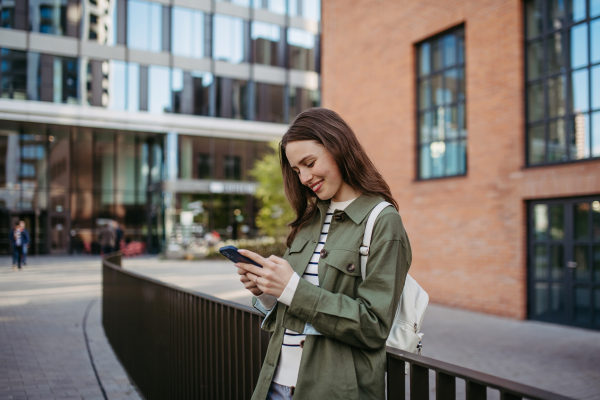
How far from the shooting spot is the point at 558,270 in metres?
8.95

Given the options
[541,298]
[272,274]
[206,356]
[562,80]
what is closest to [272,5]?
[562,80]

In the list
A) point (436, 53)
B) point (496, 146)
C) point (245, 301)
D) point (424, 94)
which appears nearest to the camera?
point (496, 146)

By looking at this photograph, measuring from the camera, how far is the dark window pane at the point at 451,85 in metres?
11.2

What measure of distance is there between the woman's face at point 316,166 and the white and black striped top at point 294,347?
93 millimetres

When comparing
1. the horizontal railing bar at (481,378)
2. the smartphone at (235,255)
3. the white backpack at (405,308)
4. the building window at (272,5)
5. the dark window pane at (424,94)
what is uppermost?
the building window at (272,5)

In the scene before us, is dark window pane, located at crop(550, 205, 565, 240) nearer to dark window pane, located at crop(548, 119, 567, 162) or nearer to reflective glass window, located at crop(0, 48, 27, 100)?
dark window pane, located at crop(548, 119, 567, 162)

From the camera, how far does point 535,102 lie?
9516mm

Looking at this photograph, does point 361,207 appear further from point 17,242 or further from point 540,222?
point 17,242

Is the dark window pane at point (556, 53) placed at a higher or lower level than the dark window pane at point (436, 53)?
lower

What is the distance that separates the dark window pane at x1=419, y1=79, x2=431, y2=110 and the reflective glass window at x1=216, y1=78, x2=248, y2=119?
20.7 m

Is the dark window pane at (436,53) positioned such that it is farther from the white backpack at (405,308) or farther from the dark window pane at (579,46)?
the white backpack at (405,308)

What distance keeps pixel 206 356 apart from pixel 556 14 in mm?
9046

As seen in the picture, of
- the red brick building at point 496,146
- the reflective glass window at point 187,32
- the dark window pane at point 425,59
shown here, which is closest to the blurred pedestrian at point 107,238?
the reflective glass window at point 187,32

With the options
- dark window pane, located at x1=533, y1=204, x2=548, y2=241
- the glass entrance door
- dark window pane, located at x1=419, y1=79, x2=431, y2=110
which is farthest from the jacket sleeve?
dark window pane, located at x1=419, y1=79, x2=431, y2=110
